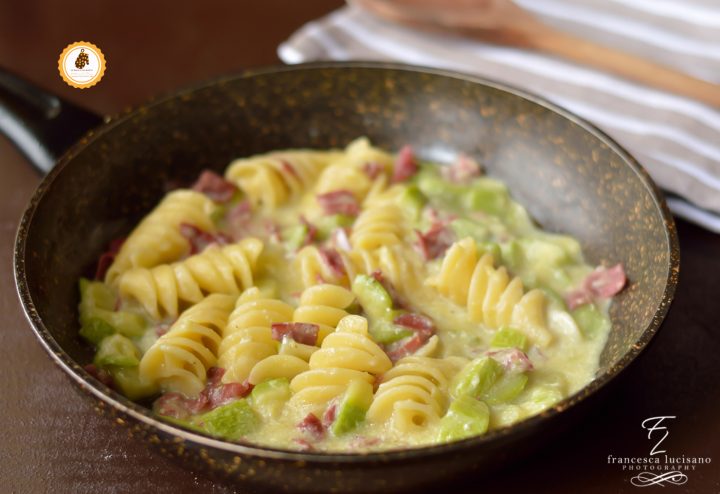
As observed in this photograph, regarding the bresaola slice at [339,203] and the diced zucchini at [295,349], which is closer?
the diced zucchini at [295,349]

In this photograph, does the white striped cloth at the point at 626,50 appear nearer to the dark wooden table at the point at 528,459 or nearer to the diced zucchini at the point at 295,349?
the dark wooden table at the point at 528,459

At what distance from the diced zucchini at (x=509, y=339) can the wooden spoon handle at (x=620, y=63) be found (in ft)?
4.52

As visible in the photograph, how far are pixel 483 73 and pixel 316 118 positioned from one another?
79 centimetres

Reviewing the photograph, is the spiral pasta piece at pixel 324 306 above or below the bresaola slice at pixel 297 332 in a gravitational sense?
above

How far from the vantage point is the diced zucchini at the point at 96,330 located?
2518 mm

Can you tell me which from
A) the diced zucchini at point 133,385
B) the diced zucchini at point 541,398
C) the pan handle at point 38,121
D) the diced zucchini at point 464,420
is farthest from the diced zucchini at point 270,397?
the pan handle at point 38,121

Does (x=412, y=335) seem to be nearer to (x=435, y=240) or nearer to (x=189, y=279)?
(x=435, y=240)

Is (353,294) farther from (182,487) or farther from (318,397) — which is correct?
(182,487)

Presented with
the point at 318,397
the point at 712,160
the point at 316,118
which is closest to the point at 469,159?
the point at 316,118

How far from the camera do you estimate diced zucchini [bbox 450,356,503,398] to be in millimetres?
2275

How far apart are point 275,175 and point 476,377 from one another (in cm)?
117

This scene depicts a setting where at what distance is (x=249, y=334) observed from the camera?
2.40 meters

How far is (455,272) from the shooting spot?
263 centimetres

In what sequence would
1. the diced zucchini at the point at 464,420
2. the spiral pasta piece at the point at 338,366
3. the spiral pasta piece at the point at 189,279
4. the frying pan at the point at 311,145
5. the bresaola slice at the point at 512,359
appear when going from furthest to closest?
the spiral pasta piece at the point at 189,279, the frying pan at the point at 311,145, the bresaola slice at the point at 512,359, the spiral pasta piece at the point at 338,366, the diced zucchini at the point at 464,420
